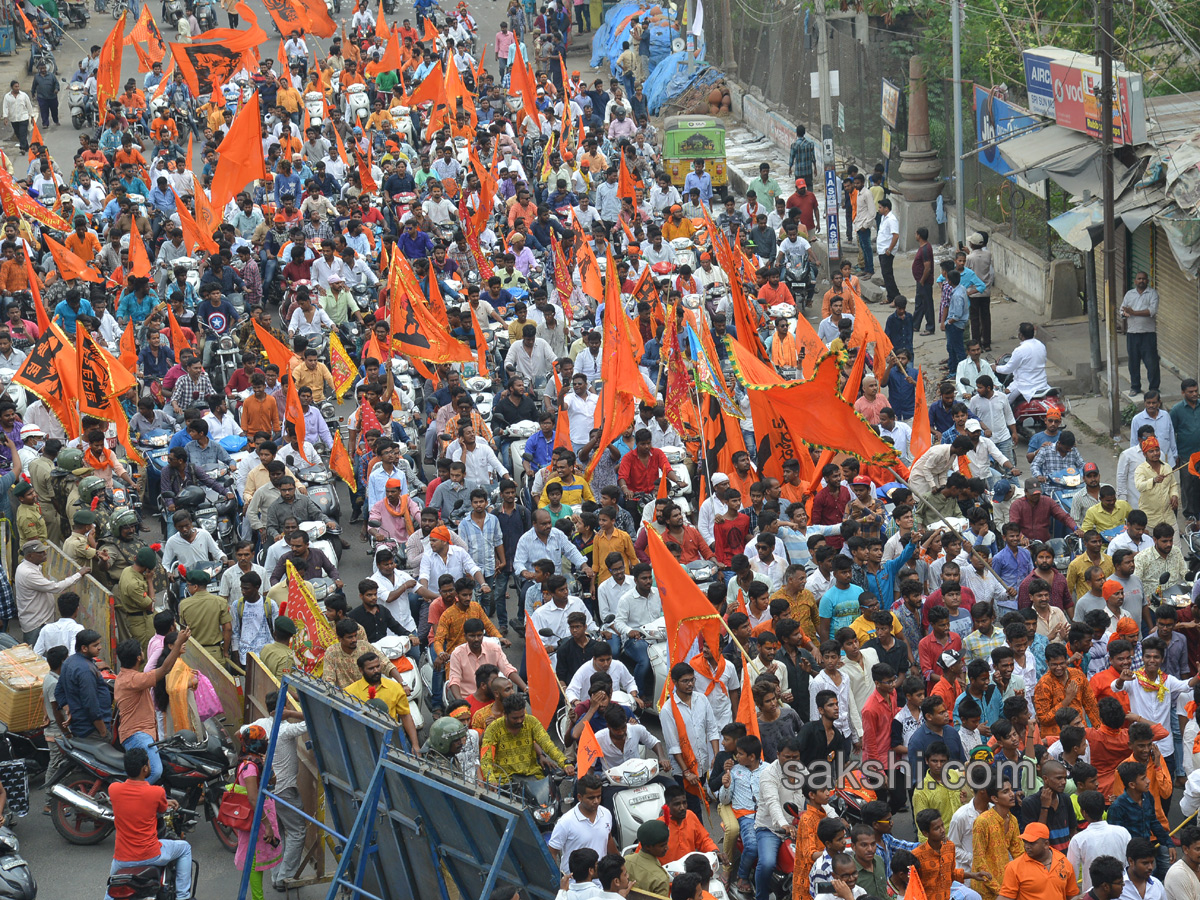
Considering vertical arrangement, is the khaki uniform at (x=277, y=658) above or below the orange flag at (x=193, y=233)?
below

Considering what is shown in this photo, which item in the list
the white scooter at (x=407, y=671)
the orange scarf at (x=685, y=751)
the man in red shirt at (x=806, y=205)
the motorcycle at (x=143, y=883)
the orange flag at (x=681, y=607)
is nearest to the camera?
the motorcycle at (x=143, y=883)

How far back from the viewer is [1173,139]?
60.9 feet

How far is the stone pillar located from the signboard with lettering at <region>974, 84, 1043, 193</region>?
1.81m

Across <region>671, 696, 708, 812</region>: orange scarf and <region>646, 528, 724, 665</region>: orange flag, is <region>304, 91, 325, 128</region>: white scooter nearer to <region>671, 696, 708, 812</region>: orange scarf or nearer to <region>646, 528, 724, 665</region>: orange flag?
<region>646, 528, 724, 665</region>: orange flag

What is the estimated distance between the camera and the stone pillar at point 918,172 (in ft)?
82.9

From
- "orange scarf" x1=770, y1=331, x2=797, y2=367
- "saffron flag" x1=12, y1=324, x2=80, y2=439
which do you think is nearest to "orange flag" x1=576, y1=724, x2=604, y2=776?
"saffron flag" x1=12, y1=324, x2=80, y2=439

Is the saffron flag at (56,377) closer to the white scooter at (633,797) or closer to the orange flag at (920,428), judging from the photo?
the orange flag at (920,428)

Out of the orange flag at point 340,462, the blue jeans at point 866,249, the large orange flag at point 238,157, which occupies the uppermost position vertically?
the large orange flag at point 238,157

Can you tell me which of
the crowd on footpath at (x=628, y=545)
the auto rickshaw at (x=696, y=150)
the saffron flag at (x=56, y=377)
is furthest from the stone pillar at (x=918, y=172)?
the saffron flag at (x=56, y=377)

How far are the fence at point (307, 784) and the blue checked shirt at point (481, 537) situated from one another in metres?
2.67

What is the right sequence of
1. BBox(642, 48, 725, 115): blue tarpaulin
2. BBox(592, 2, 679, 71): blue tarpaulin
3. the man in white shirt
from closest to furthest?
1. the man in white shirt
2. BBox(642, 48, 725, 115): blue tarpaulin
3. BBox(592, 2, 679, 71): blue tarpaulin

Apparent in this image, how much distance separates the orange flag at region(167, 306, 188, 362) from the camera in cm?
1892

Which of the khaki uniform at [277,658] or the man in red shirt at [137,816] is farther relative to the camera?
the khaki uniform at [277,658]

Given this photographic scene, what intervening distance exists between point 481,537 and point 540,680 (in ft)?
7.76
